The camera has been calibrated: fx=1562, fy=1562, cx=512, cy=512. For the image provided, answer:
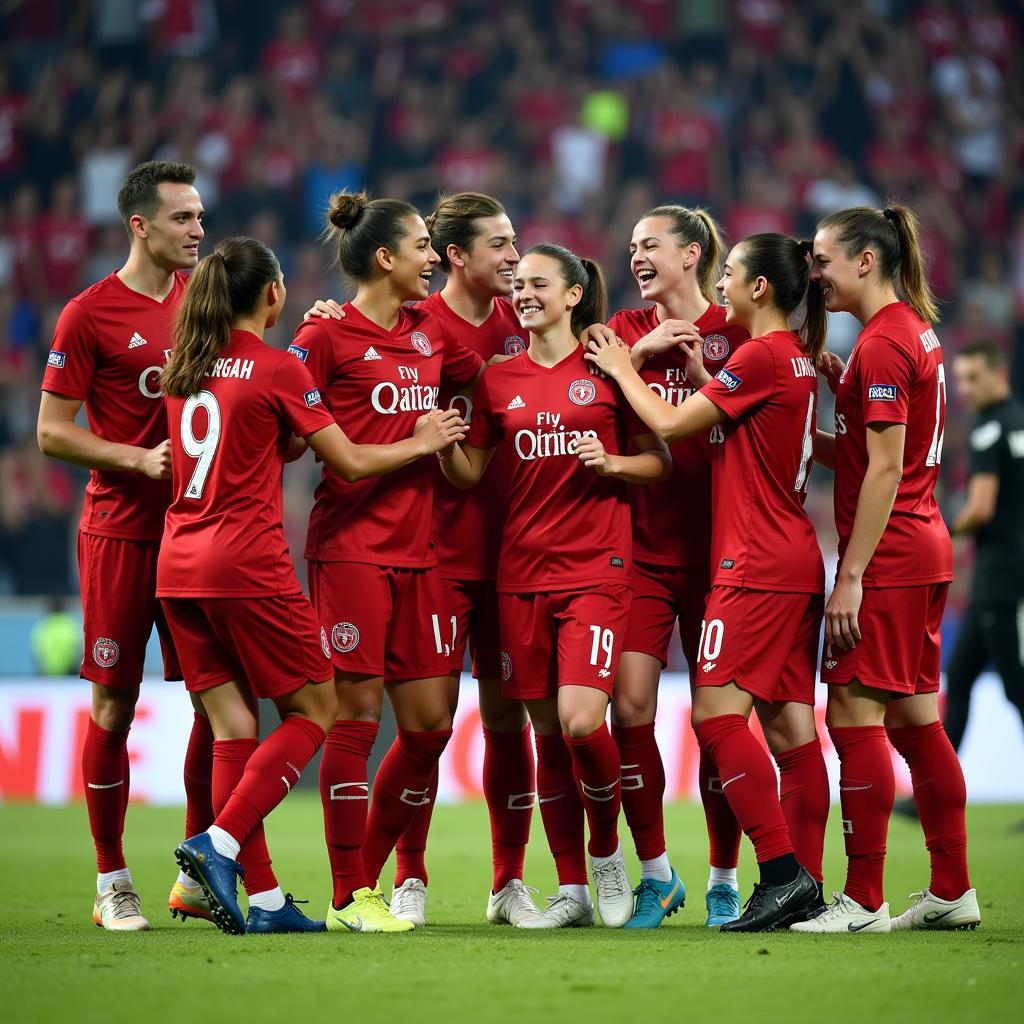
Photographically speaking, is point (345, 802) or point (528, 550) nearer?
point (345, 802)

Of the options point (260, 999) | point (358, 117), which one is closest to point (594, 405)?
point (260, 999)

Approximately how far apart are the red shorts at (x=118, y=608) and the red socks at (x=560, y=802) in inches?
55.9

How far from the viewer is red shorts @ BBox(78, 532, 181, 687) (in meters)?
5.30

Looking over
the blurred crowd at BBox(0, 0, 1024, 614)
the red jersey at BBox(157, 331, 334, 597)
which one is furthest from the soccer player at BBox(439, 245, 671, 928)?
the blurred crowd at BBox(0, 0, 1024, 614)

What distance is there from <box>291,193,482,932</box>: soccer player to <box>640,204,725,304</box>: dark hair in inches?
34.9

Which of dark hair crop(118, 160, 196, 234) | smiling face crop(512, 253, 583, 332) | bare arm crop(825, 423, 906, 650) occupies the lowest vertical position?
bare arm crop(825, 423, 906, 650)

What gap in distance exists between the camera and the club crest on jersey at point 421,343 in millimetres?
5375

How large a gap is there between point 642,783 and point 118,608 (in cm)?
189

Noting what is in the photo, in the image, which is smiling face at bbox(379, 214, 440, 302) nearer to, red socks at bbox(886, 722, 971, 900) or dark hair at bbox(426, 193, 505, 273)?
dark hair at bbox(426, 193, 505, 273)

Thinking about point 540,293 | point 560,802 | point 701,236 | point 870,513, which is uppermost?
point 701,236

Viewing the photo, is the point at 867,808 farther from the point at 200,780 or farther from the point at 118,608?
the point at 118,608

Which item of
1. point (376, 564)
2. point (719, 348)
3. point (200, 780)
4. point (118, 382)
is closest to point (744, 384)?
point (719, 348)

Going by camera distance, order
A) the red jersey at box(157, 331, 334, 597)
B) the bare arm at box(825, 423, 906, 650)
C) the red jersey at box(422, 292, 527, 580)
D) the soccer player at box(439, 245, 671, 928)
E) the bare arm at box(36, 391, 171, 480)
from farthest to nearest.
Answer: the red jersey at box(422, 292, 527, 580)
the soccer player at box(439, 245, 671, 928)
the bare arm at box(36, 391, 171, 480)
the bare arm at box(825, 423, 906, 650)
the red jersey at box(157, 331, 334, 597)

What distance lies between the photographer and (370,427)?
5250mm
